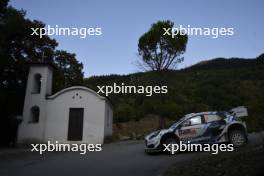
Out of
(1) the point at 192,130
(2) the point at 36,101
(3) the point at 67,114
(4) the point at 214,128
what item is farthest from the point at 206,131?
(2) the point at 36,101

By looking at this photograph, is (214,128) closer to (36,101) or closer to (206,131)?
(206,131)

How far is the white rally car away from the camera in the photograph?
557 inches

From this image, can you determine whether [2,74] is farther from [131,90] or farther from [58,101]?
[131,90]

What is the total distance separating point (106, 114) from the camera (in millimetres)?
25234

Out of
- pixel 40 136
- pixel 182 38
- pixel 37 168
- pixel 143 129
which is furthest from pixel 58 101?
pixel 182 38

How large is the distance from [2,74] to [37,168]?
1398 centimetres

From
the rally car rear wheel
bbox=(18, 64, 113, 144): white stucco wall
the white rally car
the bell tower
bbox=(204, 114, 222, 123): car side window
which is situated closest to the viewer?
the rally car rear wheel

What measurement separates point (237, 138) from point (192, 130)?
205cm

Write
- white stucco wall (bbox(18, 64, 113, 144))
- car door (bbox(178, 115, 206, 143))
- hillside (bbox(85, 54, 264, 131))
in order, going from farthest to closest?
hillside (bbox(85, 54, 264, 131)) → white stucco wall (bbox(18, 64, 113, 144)) → car door (bbox(178, 115, 206, 143))

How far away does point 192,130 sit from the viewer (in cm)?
1428

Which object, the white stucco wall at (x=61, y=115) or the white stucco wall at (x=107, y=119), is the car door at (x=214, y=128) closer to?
the white stucco wall at (x=61, y=115)

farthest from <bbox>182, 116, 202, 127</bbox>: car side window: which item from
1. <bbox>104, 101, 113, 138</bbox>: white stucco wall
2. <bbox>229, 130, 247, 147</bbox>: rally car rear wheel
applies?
<bbox>104, 101, 113, 138</bbox>: white stucco wall

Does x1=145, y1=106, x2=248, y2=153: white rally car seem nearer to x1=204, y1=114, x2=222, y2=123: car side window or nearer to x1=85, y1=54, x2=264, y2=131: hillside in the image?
x1=204, y1=114, x2=222, y2=123: car side window

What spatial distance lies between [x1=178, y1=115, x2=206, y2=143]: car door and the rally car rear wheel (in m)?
1.27
